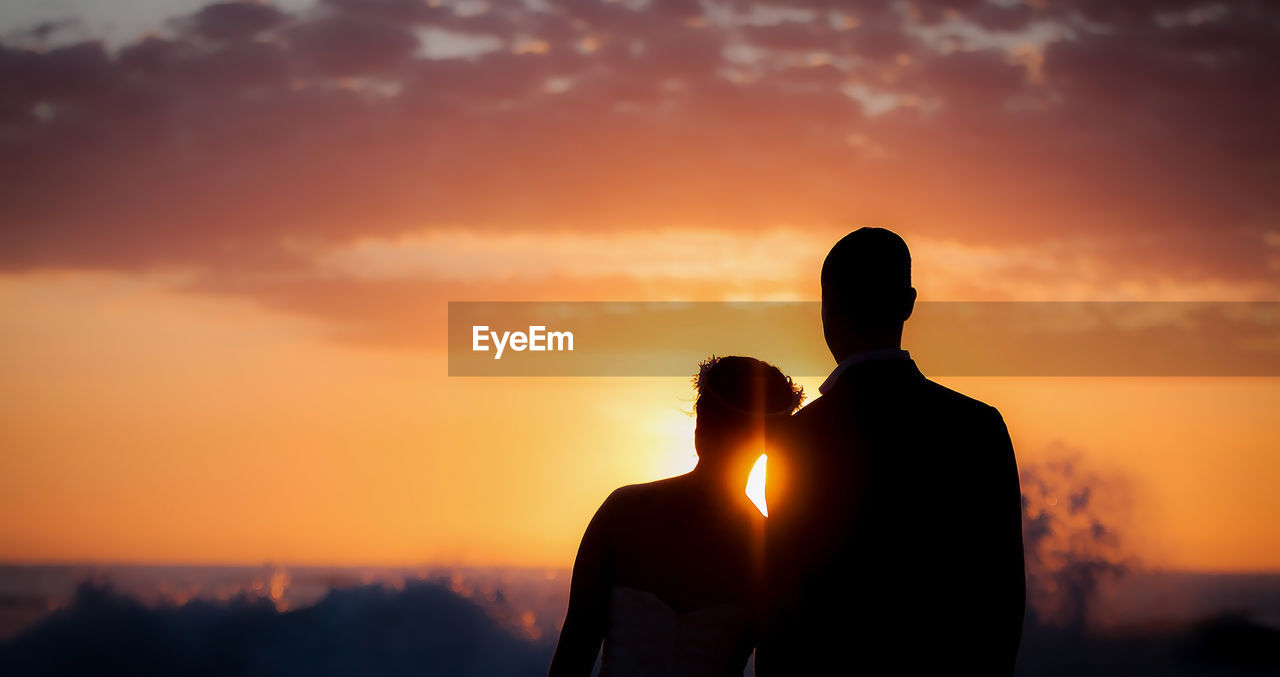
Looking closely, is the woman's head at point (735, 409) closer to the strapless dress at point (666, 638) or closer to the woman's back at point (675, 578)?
the woman's back at point (675, 578)

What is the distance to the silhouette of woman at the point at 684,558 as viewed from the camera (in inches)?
252

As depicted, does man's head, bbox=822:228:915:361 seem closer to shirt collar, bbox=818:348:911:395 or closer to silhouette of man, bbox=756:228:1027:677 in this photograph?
shirt collar, bbox=818:348:911:395

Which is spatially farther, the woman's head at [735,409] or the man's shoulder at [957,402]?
the woman's head at [735,409]

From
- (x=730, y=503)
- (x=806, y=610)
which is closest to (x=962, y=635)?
(x=806, y=610)

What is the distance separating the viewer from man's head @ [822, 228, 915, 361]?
4.11 m

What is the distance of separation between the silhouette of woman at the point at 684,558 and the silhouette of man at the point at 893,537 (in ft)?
7.88

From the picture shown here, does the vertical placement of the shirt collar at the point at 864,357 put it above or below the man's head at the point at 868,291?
below

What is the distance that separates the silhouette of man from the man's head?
17 centimetres

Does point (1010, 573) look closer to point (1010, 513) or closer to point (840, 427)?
point (1010, 513)

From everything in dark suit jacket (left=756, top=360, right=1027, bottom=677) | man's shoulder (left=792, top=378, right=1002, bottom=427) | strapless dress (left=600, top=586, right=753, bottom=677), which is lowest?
strapless dress (left=600, top=586, right=753, bottom=677)

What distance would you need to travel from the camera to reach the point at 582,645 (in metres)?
6.35

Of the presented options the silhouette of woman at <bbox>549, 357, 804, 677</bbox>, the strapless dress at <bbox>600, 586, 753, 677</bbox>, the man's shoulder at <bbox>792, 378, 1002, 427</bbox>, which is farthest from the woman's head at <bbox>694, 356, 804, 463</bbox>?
the man's shoulder at <bbox>792, 378, 1002, 427</bbox>

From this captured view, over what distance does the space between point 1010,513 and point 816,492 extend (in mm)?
665

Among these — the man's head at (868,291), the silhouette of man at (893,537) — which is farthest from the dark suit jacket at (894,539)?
the man's head at (868,291)
